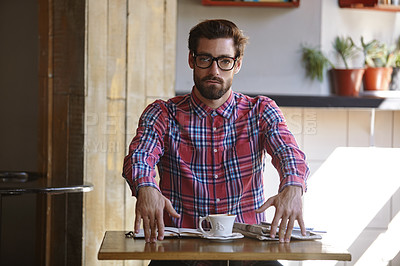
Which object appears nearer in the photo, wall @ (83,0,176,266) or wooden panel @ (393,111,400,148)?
wall @ (83,0,176,266)

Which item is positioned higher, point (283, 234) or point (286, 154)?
point (286, 154)

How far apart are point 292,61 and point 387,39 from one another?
0.60 metres

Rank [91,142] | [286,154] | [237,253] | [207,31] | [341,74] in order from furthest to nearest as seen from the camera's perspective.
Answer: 1. [341,74]
2. [91,142]
3. [207,31]
4. [286,154]
5. [237,253]

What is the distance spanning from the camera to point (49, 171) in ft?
10.8

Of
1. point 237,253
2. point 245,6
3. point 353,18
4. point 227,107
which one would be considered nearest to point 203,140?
point 227,107

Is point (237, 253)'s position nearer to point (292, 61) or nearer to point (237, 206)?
point (237, 206)

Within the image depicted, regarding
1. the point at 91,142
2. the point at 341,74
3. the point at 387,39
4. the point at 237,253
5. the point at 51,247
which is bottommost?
the point at 51,247

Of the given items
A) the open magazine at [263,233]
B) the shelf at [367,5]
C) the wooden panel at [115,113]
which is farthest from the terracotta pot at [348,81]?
the open magazine at [263,233]

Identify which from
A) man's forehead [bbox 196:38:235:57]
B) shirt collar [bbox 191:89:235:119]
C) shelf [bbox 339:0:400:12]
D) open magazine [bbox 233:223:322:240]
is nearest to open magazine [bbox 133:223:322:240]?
open magazine [bbox 233:223:322:240]

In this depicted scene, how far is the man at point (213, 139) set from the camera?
7.33ft

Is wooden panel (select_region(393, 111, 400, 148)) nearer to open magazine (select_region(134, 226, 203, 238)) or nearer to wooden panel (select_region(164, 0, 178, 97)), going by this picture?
wooden panel (select_region(164, 0, 178, 97))

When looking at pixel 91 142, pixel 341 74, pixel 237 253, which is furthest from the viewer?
pixel 341 74

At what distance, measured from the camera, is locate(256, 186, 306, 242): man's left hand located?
181 centimetres

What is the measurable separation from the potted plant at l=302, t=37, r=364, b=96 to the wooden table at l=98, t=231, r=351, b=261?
1.91 metres
